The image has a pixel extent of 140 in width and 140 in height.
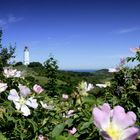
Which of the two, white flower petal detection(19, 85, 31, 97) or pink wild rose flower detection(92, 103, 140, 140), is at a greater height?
pink wild rose flower detection(92, 103, 140, 140)

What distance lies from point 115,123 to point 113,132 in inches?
1.1

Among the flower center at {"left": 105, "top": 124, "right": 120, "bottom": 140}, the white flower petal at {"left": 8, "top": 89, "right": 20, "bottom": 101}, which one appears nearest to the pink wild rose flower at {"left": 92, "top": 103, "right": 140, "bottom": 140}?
the flower center at {"left": 105, "top": 124, "right": 120, "bottom": 140}

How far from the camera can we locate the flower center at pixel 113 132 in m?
1.07

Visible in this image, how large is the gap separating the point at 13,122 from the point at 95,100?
908 mm

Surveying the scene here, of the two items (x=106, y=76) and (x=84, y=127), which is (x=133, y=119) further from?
(x=106, y=76)

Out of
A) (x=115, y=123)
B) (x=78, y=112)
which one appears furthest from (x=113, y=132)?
(x=78, y=112)

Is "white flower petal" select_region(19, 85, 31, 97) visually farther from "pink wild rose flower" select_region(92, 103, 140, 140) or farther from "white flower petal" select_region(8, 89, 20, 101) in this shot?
"pink wild rose flower" select_region(92, 103, 140, 140)

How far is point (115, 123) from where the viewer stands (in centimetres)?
113

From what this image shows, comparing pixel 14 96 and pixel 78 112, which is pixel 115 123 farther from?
pixel 14 96

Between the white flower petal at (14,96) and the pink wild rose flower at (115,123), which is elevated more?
the pink wild rose flower at (115,123)

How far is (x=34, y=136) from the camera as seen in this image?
2.71 m

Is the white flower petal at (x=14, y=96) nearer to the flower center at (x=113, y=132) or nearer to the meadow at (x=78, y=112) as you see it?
the meadow at (x=78, y=112)

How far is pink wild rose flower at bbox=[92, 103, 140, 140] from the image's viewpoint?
3.45 ft

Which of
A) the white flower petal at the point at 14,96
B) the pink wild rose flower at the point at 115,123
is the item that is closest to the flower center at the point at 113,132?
the pink wild rose flower at the point at 115,123
